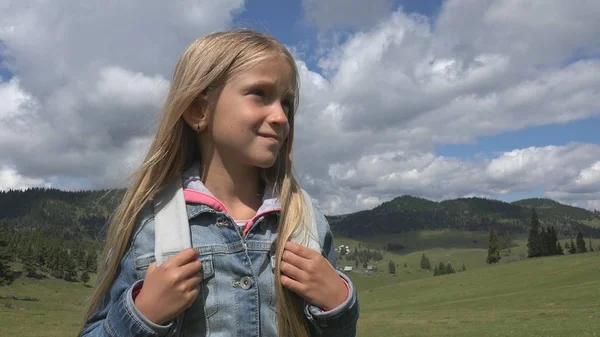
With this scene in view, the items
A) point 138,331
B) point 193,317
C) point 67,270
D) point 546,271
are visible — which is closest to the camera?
point 138,331

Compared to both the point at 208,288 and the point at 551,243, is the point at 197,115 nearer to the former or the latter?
the point at 208,288

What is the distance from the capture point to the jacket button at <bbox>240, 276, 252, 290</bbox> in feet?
7.02

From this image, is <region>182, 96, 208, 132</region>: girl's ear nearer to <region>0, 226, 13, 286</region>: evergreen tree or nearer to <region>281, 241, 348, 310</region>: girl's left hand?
<region>281, 241, 348, 310</region>: girl's left hand

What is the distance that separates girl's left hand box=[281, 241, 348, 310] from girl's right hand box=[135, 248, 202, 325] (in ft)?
1.36

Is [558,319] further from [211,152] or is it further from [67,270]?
[67,270]

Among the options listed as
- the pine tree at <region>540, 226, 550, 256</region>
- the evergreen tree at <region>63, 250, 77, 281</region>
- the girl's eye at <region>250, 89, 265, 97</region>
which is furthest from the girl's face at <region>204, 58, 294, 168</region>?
the evergreen tree at <region>63, 250, 77, 281</region>

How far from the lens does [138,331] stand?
1.96m

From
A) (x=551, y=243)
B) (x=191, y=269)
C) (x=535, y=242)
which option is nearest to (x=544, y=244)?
(x=551, y=243)

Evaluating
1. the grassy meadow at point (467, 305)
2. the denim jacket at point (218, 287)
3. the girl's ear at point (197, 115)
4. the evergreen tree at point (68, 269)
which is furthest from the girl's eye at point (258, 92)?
the evergreen tree at point (68, 269)

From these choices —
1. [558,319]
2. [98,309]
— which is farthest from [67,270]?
[98,309]

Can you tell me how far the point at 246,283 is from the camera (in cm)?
215

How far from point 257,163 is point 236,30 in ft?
2.63

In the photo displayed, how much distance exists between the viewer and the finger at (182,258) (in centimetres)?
198

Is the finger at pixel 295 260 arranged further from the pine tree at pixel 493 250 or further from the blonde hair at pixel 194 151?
the pine tree at pixel 493 250
